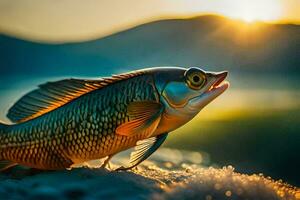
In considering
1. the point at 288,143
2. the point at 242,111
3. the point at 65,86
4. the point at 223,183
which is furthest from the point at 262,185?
the point at 242,111

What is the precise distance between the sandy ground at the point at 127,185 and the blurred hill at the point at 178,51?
474 centimetres

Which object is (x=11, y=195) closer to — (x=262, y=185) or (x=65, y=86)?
(x=65, y=86)

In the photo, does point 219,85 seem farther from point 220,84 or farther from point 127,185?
point 127,185

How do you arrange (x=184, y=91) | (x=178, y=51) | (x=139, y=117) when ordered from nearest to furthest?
1. (x=139, y=117)
2. (x=184, y=91)
3. (x=178, y=51)

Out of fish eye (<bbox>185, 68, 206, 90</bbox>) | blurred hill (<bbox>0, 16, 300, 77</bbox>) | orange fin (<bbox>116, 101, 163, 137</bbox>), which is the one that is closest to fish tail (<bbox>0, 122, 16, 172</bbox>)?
orange fin (<bbox>116, 101, 163, 137</bbox>)

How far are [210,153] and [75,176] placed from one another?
3.04m

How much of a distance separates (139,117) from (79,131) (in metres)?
0.28

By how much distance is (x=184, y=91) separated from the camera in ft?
8.66

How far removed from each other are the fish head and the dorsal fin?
134 mm

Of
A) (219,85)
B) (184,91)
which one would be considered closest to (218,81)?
(219,85)

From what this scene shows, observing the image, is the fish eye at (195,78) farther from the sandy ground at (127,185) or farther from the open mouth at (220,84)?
the sandy ground at (127,185)

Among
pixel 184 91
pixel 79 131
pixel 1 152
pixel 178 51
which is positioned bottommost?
pixel 1 152

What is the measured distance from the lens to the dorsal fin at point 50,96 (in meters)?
2.65

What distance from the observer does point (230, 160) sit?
5.37 m
